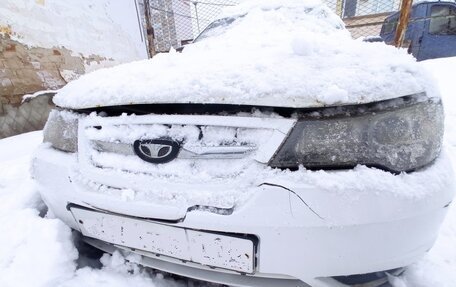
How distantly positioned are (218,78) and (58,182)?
73cm

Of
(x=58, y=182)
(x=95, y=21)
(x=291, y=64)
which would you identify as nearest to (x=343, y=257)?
(x=291, y=64)

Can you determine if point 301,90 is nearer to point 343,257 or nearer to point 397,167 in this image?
point 397,167

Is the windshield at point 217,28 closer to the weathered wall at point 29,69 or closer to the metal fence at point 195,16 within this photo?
the weathered wall at point 29,69

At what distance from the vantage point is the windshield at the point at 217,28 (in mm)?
2800

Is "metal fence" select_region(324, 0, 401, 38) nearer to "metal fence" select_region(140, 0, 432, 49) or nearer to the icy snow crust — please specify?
"metal fence" select_region(140, 0, 432, 49)

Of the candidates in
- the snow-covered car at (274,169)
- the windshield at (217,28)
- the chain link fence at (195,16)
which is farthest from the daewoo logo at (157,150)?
the chain link fence at (195,16)

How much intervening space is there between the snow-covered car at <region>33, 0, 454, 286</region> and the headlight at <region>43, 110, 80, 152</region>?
12 centimetres

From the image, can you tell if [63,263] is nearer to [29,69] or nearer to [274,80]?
[274,80]

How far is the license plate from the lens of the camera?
3.11 ft

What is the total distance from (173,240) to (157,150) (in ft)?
1.00

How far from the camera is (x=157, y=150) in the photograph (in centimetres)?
102

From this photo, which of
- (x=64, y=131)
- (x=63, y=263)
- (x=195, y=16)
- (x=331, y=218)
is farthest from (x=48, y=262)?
(x=195, y=16)

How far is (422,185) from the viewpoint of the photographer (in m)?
0.91

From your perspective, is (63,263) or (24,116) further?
(24,116)
